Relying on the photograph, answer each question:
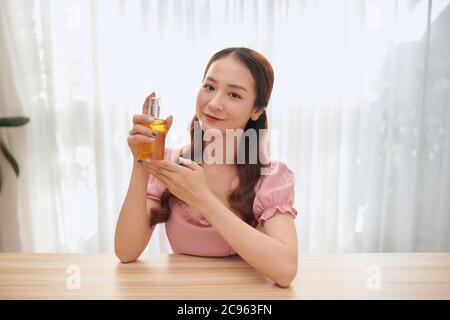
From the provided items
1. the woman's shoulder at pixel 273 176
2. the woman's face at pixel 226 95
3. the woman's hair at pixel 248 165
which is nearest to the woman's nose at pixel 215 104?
the woman's face at pixel 226 95

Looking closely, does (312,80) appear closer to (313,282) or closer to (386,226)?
(386,226)

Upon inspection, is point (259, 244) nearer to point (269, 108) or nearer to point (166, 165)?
point (166, 165)

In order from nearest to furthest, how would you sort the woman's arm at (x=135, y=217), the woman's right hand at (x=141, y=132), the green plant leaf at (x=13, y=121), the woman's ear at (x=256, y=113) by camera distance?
the woman's right hand at (x=141, y=132) < the woman's arm at (x=135, y=217) < the woman's ear at (x=256, y=113) < the green plant leaf at (x=13, y=121)

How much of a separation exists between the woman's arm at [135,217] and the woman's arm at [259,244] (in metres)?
0.20

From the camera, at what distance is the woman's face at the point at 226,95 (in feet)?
3.84

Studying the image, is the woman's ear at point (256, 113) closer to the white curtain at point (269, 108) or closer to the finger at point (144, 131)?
the finger at point (144, 131)

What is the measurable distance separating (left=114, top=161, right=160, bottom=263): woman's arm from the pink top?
0.11 meters

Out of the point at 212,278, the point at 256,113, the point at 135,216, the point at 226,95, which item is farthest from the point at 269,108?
the point at 212,278

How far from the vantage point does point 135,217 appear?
1180 mm

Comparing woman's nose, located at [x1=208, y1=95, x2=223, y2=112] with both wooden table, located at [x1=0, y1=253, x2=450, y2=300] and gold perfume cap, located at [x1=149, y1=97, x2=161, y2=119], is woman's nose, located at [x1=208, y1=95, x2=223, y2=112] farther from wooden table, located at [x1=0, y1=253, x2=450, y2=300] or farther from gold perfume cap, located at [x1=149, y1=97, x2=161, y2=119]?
wooden table, located at [x1=0, y1=253, x2=450, y2=300]

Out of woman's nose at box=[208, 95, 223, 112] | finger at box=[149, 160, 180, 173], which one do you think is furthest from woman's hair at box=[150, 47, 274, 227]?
finger at box=[149, 160, 180, 173]

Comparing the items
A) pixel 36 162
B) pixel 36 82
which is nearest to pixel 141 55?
pixel 36 82
